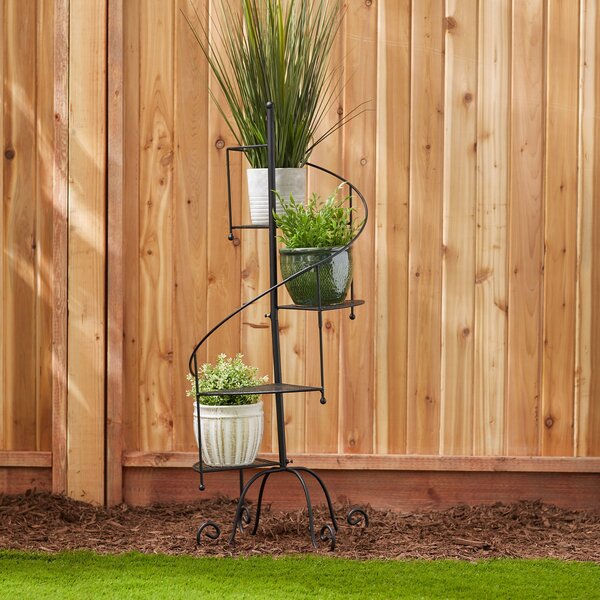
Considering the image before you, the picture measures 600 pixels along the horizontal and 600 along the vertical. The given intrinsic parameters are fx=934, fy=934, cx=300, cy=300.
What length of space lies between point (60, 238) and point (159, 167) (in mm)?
410

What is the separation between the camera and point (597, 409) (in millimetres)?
3113

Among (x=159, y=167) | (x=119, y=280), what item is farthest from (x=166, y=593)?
(x=159, y=167)

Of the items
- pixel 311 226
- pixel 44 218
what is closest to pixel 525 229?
pixel 311 226

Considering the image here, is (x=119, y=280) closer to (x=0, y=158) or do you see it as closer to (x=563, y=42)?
(x=0, y=158)

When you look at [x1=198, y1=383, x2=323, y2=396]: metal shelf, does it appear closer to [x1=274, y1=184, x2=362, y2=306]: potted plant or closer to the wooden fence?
[x1=274, y1=184, x2=362, y2=306]: potted plant

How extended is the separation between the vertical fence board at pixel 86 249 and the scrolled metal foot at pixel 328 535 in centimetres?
80

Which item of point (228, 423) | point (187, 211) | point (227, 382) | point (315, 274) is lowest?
point (228, 423)

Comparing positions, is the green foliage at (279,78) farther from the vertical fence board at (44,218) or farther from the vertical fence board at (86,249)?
the vertical fence board at (44,218)

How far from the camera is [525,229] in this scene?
3.11 metres

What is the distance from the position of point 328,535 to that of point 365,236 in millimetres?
982

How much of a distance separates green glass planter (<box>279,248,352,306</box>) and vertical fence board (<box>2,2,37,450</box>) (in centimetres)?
104

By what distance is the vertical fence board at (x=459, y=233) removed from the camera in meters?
3.10

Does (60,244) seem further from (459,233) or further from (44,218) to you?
(459,233)

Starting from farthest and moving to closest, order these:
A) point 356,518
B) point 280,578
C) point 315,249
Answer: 1. point 356,518
2. point 315,249
3. point 280,578
